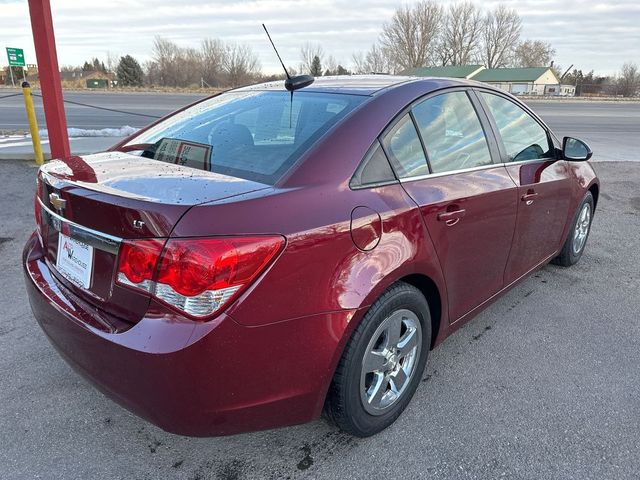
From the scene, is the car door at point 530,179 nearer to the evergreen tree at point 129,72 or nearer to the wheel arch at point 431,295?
the wheel arch at point 431,295

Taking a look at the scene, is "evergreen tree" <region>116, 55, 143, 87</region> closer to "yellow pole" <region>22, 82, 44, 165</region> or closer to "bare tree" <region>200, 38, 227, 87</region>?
"bare tree" <region>200, 38, 227, 87</region>

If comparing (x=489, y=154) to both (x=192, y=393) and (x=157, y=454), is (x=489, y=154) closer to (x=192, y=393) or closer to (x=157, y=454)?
(x=192, y=393)

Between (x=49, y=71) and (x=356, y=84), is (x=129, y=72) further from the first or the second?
(x=356, y=84)

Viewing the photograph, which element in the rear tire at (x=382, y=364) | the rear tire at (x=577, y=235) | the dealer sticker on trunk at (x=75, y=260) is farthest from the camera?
the rear tire at (x=577, y=235)

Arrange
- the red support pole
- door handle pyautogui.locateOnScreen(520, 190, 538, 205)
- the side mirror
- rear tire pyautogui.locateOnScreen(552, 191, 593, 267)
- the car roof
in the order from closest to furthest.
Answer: the car roof → door handle pyautogui.locateOnScreen(520, 190, 538, 205) → the side mirror → rear tire pyautogui.locateOnScreen(552, 191, 593, 267) → the red support pole

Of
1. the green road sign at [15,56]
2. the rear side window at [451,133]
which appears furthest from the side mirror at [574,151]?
the green road sign at [15,56]

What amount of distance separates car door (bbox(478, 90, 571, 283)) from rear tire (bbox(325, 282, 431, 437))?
107cm

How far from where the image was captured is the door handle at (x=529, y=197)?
10.1ft

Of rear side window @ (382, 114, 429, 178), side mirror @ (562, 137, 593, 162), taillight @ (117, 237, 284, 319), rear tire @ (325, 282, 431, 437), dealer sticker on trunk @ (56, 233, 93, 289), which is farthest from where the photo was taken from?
side mirror @ (562, 137, 593, 162)

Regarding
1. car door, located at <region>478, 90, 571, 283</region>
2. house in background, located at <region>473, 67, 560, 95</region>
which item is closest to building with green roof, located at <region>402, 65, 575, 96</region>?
house in background, located at <region>473, 67, 560, 95</region>

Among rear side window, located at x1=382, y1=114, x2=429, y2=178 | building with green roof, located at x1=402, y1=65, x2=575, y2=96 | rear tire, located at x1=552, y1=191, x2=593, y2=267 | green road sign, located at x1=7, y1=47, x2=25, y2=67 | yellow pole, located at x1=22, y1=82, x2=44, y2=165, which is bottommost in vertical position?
rear tire, located at x1=552, y1=191, x2=593, y2=267

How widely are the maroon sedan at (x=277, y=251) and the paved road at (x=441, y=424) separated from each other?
0.21 m

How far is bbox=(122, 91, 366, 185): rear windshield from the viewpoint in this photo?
6.96ft

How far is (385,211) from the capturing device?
6.84 feet
